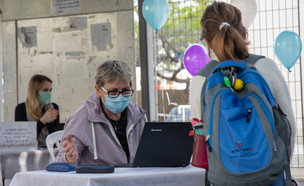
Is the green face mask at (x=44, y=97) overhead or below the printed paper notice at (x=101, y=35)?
below

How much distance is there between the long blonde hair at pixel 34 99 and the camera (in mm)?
4875

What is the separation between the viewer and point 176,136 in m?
2.14

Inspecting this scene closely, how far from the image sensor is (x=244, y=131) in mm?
1687

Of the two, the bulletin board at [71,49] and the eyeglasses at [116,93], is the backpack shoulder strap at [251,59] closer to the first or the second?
the eyeglasses at [116,93]

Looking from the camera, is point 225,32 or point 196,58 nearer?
point 225,32

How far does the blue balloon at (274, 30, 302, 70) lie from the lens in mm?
4859

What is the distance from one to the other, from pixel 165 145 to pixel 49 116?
2719 mm

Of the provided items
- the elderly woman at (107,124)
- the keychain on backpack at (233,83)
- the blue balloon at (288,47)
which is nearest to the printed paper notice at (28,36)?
the blue balloon at (288,47)

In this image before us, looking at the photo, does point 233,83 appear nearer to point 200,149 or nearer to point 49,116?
point 200,149

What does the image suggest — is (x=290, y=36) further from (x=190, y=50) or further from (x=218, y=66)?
(x=218, y=66)

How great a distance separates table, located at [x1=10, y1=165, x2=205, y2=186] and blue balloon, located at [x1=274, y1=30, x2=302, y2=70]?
3019mm

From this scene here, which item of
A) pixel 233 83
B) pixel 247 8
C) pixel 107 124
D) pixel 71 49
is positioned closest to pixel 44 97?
pixel 71 49

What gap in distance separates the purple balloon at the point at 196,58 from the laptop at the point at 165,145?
273 centimetres

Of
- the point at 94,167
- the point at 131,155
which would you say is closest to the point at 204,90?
the point at 94,167
